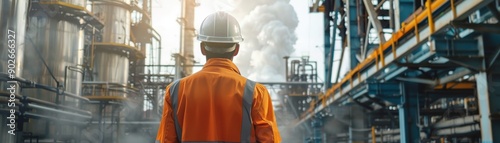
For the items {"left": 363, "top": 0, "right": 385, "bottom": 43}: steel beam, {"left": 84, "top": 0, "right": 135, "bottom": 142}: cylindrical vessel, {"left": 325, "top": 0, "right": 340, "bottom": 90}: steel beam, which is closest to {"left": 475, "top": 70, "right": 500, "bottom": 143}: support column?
{"left": 363, "top": 0, "right": 385, "bottom": 43}: steel beam

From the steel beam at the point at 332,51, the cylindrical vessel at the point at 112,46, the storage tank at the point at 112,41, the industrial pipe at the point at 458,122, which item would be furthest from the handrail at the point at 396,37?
the storage tank at the point at 112,41

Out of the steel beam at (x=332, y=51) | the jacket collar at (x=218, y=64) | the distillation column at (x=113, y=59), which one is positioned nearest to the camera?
the jacket collar at (x=218, y=64)

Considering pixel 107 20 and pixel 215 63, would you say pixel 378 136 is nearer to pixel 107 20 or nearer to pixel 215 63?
pixel 107 20

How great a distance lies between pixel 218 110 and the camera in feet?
7.77

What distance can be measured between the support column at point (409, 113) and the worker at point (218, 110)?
30.8 ft

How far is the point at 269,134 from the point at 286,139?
1143 inches

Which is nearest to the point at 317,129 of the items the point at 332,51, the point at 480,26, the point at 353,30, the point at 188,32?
the point at 332,51

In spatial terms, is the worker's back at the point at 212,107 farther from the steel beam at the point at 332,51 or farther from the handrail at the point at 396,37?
the steel beam at the point at 332,51

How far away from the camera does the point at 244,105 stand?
7.74ft

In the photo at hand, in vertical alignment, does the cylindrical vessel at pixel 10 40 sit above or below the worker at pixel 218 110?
above

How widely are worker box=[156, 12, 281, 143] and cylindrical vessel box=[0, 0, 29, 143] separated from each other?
24.2 feet

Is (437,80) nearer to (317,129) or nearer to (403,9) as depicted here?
(403,9)

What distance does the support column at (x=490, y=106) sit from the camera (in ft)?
24.8

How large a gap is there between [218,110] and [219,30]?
417 mm
